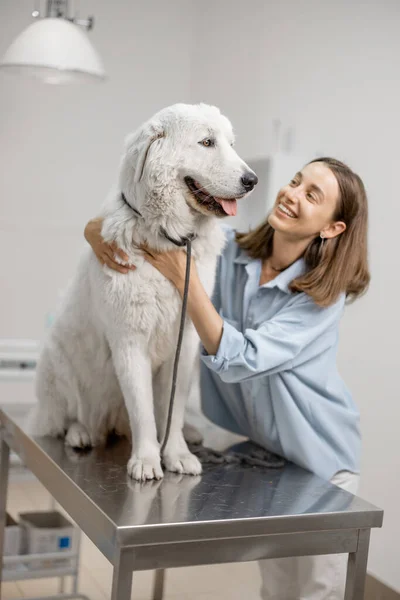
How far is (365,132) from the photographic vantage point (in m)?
3.09

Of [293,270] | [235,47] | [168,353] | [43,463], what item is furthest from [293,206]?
[235,47]

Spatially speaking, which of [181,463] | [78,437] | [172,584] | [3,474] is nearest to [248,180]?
[181,463]

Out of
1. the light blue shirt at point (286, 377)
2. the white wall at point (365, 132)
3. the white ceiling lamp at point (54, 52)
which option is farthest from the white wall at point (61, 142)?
the light blue shirt at point (286, 377)

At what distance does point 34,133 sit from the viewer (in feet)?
14.0

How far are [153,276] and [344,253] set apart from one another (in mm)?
571

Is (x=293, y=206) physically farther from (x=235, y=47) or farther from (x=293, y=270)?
(x=235, y=47)

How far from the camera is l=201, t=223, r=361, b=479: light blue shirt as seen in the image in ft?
5.81

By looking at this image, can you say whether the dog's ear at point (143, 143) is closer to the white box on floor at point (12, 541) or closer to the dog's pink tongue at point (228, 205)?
the dog's pink tongue at point (228, 205)

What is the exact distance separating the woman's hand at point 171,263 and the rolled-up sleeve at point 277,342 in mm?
157

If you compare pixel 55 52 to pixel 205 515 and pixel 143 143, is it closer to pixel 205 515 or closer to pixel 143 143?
pixel 143 143

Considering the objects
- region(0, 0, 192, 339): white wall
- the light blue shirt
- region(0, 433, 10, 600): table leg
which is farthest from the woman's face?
region(0, 0, 192, 339): white wall

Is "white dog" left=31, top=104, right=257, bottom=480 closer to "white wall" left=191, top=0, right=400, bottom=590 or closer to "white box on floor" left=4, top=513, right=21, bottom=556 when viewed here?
"white box on floor" left=4, top=513, right=21, bottom=556

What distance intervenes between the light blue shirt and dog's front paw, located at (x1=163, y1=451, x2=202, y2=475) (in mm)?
206

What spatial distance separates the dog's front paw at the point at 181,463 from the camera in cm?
167
